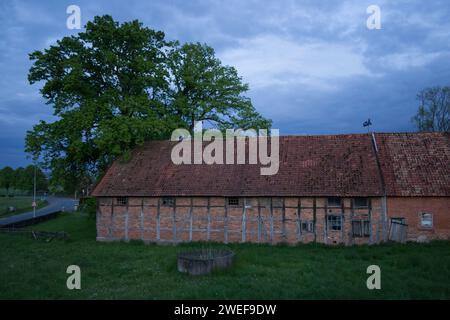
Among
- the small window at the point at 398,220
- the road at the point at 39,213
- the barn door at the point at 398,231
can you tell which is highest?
the small window at the point at 398,220

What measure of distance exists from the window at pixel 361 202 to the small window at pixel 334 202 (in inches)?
31.5

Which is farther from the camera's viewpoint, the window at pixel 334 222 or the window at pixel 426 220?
the window at pixel 334 222

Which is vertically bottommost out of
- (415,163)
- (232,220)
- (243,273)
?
(243,273)

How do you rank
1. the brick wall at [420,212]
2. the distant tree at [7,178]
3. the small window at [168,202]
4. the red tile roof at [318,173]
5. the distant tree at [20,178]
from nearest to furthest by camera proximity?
the brick wall at [420,212] → the red tile roof at [318,173] → the small window at [168,202] → the distant tree at [20,178] → the distant tree at [7,178]

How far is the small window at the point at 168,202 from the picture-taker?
21.7 m

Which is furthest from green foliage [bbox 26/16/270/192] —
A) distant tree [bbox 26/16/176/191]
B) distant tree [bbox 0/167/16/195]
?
distant tree [bbox 0/167/16/195]

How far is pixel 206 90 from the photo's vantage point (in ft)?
93.5

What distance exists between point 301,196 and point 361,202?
319cm

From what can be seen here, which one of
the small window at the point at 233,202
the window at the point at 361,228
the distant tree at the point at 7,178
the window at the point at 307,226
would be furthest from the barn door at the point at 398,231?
the distant tree at the point at 7,178

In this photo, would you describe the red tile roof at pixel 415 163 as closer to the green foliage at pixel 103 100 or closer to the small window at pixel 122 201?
the green foliage at pixel 103 100

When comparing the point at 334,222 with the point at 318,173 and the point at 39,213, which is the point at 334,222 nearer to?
the point at 318,173

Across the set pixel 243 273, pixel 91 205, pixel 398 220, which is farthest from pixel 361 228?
pixel 91 205

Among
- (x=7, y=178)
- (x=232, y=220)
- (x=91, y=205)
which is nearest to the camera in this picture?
(x=232, y=220)

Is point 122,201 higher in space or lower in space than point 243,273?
higher
